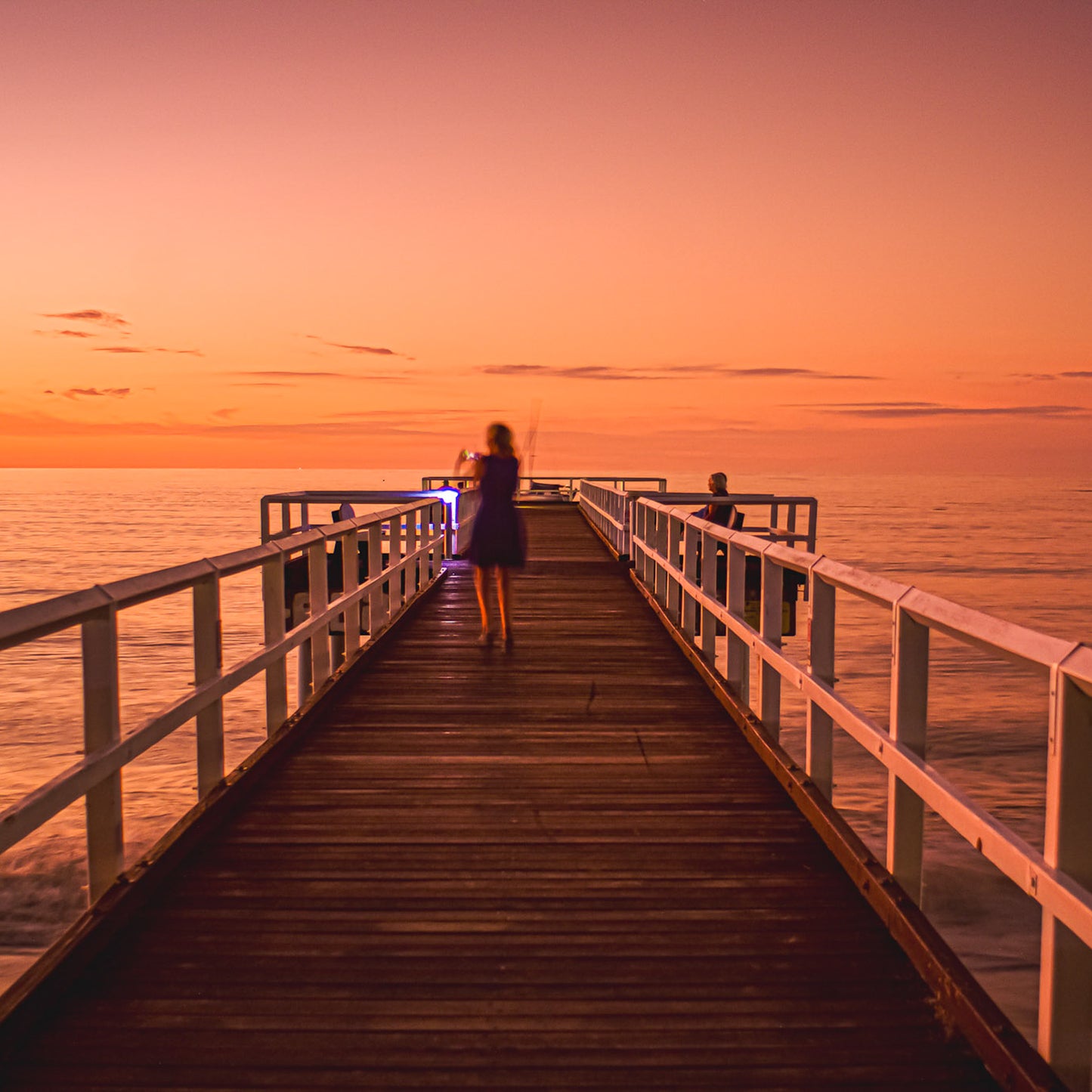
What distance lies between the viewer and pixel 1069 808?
241 centimetres

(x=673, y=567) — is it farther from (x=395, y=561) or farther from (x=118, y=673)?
(x=118, y=673)

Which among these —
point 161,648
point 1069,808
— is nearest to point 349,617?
point 1069,808

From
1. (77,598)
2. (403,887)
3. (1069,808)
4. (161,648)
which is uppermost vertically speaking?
(77,598)

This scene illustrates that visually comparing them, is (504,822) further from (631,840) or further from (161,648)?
(161,648)

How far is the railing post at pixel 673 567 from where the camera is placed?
1034 cm

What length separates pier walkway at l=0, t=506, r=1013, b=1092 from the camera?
9.15 ft

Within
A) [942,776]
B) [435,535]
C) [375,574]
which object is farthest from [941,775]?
[435,535]

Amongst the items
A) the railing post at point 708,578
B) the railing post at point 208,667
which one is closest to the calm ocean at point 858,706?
the railing post at point 708,578

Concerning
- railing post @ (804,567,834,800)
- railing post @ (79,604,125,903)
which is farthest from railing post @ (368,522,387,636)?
railing post @ (79,604,125,903)

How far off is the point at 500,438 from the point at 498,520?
665 mm

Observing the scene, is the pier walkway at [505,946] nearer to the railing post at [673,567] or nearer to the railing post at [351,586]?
the railing post at [351,586]

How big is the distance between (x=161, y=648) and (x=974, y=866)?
28.0 m

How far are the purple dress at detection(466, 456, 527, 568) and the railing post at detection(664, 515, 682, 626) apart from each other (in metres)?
1.75

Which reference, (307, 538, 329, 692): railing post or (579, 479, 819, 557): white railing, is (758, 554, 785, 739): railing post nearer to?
(307, 538, 329, 692): railing post
